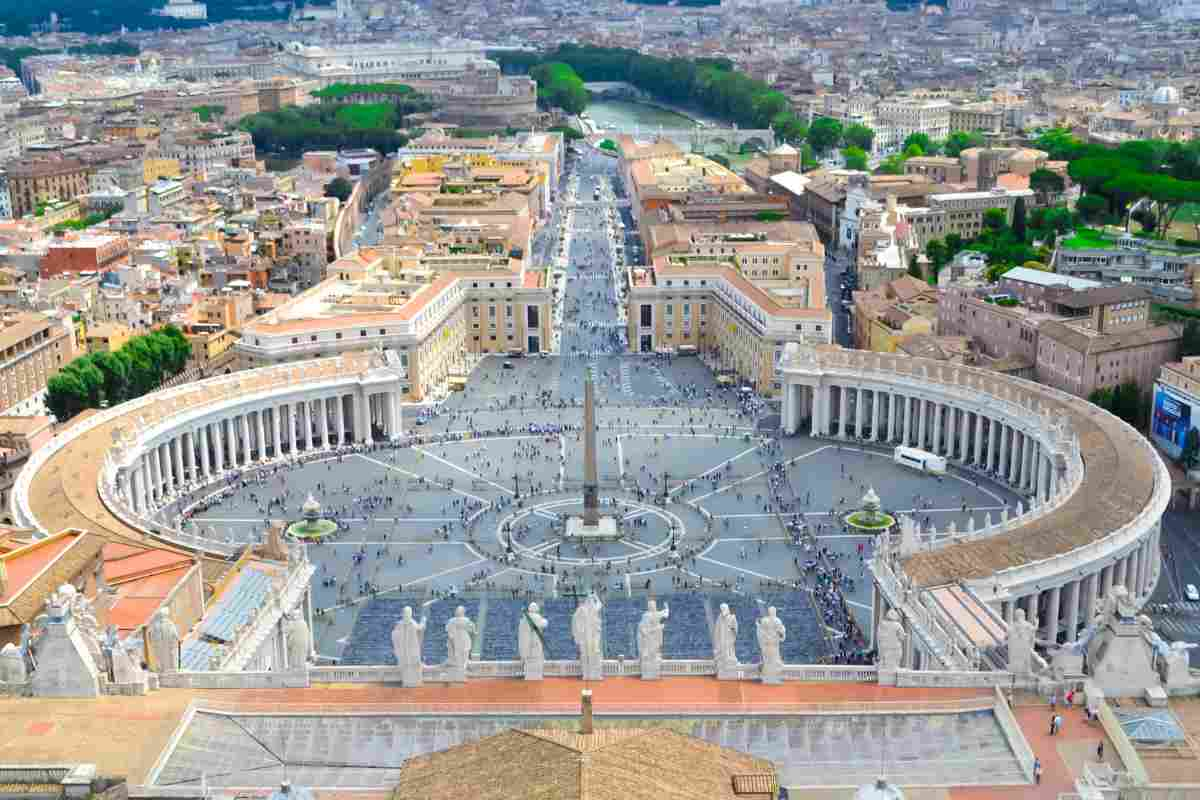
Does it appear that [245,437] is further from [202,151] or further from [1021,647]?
[202,151]

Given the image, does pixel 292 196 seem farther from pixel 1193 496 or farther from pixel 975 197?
pixel 1193 496

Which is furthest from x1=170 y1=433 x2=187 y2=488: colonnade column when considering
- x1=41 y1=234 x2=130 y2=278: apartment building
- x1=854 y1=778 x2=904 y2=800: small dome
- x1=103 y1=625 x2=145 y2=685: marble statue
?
x1=854 y1=778 x2=904 y2=800: small dome

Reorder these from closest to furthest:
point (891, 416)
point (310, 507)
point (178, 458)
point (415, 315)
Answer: point (310, 507), point (178, 458), point (891, 416), point (415, 315)

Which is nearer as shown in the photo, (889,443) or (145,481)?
(145,481)

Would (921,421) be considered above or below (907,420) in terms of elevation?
above

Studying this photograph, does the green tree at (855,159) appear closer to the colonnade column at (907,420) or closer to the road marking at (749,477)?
the colonnade column at (907,420)

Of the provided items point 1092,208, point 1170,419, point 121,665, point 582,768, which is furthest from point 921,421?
point 582,768

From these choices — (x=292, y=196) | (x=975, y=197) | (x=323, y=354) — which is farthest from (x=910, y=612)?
(x=292, y=196)
